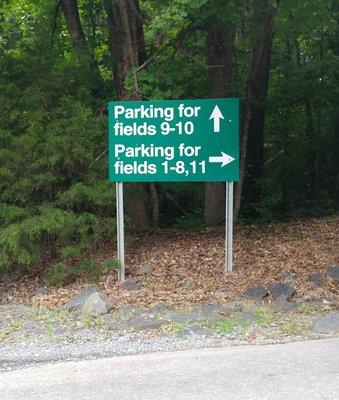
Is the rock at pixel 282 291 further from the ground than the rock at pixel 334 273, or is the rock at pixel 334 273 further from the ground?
the rock at pixel 334 273

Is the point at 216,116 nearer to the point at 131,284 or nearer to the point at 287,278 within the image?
the point at 287,278

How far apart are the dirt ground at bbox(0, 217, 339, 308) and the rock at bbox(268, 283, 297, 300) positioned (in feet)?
0.34

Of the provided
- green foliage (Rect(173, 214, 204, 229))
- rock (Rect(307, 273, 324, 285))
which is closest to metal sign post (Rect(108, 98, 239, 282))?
rock (Rect(307, 273, 324, 285))

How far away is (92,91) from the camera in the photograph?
35.9 ft

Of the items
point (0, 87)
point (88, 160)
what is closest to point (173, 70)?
point (88, 160)

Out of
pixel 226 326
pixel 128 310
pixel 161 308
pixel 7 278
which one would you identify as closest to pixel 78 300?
pixel 128 310

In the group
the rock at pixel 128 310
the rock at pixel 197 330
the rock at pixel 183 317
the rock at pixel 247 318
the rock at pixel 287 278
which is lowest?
the rock at pixel 128 310

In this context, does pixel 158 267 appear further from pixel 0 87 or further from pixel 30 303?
pixel 0 87

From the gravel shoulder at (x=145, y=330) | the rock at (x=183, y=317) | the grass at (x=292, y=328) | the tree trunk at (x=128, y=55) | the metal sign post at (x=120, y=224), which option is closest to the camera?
the gravel shoulder at (x=145, y=330)

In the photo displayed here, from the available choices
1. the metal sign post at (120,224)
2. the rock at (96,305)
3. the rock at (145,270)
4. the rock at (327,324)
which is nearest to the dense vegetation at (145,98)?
the metal sign post at (120,224)

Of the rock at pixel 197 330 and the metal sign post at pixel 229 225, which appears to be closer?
the rock at pixel 197 330

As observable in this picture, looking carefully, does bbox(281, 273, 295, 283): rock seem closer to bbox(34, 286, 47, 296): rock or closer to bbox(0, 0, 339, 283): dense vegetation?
bbox(0, 0, 339, 283): dense vegetation

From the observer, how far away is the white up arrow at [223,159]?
7.34 meters

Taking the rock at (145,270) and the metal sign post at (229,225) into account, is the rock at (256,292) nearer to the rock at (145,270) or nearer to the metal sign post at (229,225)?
the metal sign post at (229,225)
